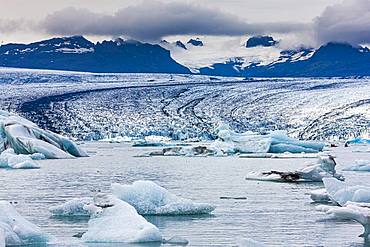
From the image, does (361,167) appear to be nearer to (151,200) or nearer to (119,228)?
(151,200)

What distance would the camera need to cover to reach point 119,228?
7.61m

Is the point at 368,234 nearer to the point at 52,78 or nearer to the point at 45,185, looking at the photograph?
the point at 45,185

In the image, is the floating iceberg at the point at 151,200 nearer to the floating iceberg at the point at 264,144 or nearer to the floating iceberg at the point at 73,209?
the floating iceberg at the point at 73,209

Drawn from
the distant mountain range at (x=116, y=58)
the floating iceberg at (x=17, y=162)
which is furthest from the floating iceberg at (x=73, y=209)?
the distant mountain range at (x=116, y=58)

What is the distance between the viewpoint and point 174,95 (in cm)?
5131

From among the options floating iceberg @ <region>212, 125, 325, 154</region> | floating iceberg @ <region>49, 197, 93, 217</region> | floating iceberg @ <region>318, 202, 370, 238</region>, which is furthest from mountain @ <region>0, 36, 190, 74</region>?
floating iceberg @ <region>318, 202, 370, 238</region>

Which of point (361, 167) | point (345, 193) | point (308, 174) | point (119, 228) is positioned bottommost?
point (361, 167)

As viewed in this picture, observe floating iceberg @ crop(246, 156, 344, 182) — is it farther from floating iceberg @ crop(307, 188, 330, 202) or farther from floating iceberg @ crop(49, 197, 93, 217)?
floating iceberg @ crop(49, 197, 93, 217)

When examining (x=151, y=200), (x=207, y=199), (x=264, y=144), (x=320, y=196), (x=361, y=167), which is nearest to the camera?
(x=151, y=200)

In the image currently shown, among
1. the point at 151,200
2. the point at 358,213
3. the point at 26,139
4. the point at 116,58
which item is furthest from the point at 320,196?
the point at 116,58

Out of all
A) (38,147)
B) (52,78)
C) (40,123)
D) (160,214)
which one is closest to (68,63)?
(52,78)

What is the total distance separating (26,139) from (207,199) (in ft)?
39.5

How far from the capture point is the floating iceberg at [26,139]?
2281 centimetres

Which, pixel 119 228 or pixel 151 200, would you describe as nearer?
pixel 119 228
